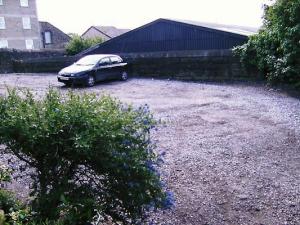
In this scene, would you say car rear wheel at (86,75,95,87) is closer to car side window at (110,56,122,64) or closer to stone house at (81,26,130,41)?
car side window at (110,56,122,64)

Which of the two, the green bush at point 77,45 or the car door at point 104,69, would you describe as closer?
the car door at point 104,69

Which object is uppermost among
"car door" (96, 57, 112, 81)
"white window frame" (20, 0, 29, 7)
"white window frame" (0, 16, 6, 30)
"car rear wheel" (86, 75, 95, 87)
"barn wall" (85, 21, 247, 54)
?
"white window frame" (20, 0, 29, 7)

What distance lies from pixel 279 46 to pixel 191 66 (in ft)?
14.4

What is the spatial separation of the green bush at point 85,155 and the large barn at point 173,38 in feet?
50.1

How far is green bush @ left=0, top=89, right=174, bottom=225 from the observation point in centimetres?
262

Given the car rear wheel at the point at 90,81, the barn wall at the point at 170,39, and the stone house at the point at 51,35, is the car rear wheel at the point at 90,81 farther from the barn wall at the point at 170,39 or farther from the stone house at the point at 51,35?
the stone house at the point at 51,35

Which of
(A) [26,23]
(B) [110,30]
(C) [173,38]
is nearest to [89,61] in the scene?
(C) [173,38]

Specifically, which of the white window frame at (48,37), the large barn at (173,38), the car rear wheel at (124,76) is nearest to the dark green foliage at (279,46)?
the large barn at (173,38)

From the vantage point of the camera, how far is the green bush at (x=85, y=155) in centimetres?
262

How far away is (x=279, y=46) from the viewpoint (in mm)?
11336

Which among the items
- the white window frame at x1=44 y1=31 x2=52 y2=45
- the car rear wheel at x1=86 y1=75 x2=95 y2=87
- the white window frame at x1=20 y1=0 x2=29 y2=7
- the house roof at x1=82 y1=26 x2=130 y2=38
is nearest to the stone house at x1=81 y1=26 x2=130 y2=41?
the house roof at x1=82 y1=26 x2=130 y2=38

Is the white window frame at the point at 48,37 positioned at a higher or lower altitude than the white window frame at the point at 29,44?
higher

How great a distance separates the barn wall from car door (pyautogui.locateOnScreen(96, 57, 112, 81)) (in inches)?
262

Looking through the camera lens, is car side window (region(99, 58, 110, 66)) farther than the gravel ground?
Yes
